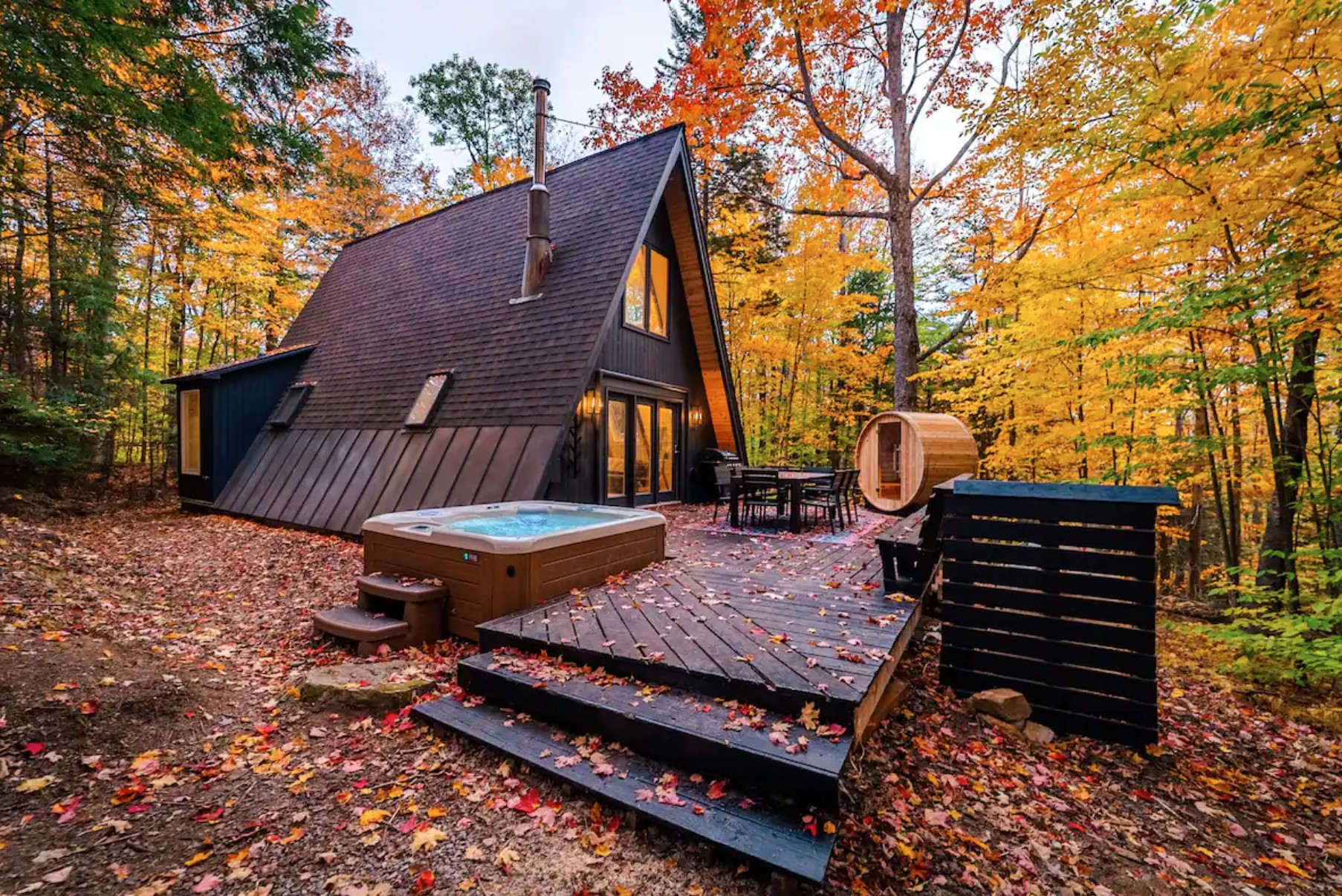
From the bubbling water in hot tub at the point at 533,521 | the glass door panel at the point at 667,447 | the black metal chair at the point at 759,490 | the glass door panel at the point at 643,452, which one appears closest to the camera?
the bubbling water in hot tub at the point at 533,521

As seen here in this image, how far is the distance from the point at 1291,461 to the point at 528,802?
6386mm

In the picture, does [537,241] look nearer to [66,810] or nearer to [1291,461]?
[66,810]

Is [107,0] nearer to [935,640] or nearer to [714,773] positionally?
[714,773]

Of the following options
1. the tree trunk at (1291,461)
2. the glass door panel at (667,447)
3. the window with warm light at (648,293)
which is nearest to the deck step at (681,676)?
the tree trunk at (1291,461)

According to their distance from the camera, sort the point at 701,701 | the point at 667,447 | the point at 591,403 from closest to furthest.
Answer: the point at 701,701
the point at 591,403
the point at 667,447

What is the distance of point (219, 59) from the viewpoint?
19.0 ft

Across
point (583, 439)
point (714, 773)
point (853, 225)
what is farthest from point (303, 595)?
point (853, 225)

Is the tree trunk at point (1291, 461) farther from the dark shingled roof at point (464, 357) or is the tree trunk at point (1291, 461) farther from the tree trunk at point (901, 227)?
the dark shingled roof at point (464, 357)

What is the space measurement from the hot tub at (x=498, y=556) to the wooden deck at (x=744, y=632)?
0.16 metres

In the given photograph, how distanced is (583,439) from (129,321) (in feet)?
31.4

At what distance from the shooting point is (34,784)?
2084 mm

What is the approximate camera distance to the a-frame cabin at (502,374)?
684cm

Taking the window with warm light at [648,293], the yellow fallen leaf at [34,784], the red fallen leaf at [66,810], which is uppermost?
the window with warm light at [648,293]

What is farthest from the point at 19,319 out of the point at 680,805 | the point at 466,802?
the point at 680,805
